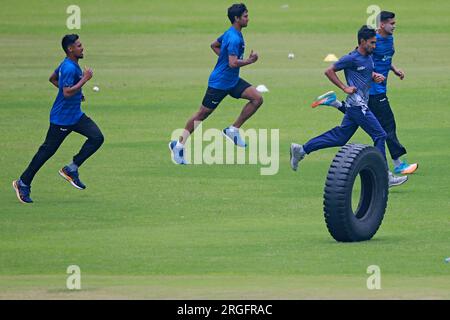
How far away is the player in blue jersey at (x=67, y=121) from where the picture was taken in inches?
741

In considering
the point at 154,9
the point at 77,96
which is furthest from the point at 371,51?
the point at 154,9

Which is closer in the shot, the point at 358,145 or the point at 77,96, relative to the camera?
the point at 358,145

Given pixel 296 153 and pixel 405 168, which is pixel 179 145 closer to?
pixel 296 153

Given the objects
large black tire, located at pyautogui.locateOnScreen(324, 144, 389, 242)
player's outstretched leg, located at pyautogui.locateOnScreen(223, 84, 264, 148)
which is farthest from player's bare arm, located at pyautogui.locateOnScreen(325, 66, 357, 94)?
player's outstretched leg, located at pyautogui.locateOnScreen(223, 84, 264, 148)

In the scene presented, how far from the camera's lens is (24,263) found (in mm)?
15211

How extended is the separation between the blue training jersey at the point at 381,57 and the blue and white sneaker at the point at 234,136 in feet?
10.9

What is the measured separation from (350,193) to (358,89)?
3.33 meters

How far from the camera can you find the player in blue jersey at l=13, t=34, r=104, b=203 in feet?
61.8

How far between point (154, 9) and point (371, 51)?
34.2 metres

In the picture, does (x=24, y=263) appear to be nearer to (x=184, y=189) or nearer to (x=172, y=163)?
(x=184, y=189)

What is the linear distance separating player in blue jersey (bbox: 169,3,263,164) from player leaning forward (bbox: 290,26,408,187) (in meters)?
3.15

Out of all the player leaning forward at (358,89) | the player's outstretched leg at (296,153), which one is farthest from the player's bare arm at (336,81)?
the player's outstretched leg at (296,153)

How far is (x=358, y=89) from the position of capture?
1891cm

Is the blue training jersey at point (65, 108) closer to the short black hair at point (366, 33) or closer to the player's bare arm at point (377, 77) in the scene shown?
the short black hair at point (366, 33)
